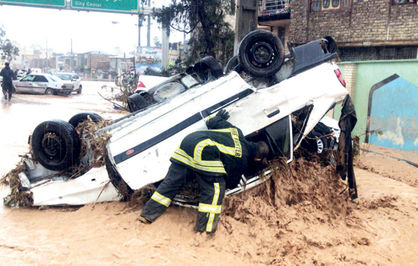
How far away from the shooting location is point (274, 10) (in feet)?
68.7

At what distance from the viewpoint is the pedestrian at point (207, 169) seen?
3.80 m

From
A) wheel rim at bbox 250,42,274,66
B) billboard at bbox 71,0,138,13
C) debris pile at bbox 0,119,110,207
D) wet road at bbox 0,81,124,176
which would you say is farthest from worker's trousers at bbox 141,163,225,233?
billboard at bbox 71,0,138,13

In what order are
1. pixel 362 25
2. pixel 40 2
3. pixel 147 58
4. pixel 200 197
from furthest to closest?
pixel 147 58, pixel 40 2, pixel 362 25, pixel 200 197

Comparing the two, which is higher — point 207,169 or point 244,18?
point 244,18

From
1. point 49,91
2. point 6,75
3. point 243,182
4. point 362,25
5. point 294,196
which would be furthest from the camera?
point 49,91

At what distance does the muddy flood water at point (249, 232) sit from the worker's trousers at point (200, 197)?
109 mm

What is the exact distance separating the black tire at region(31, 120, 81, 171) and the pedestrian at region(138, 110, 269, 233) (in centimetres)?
→ 128

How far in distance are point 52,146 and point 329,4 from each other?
15.6 metres

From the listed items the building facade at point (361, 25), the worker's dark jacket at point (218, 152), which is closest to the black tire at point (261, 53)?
the worker's dark jacket at point (218, 152)

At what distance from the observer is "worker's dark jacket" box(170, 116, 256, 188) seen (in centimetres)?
380

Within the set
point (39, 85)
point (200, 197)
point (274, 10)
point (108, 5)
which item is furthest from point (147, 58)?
point (200, 197)

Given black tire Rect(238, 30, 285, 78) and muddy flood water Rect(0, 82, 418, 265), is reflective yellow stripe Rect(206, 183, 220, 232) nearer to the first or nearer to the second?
muddy flood water Rect(0, 82, 418, 265)

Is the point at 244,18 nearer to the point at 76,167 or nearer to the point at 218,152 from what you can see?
the point at 76,167

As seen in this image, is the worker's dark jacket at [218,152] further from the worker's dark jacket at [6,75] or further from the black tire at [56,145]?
the worker's dark jacket at [6,75]
